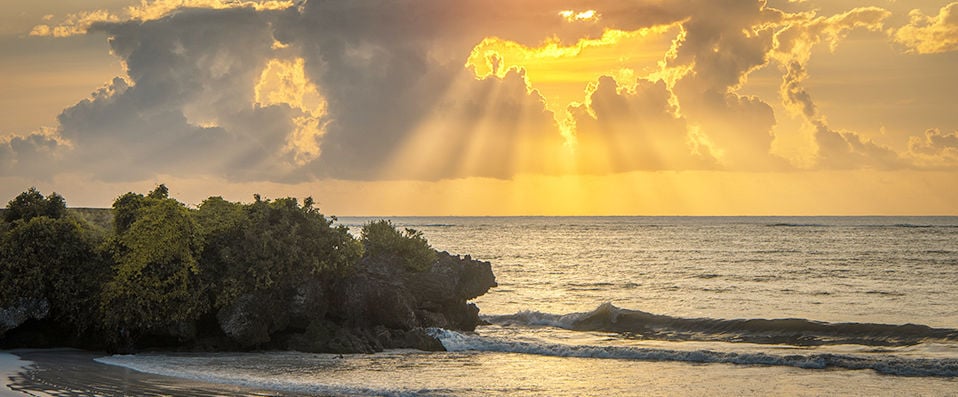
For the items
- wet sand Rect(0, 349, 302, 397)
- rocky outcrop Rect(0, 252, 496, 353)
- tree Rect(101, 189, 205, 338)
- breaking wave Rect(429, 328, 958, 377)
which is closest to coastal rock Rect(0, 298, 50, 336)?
rocky outcrop Rect(0, 252, 496, 353)

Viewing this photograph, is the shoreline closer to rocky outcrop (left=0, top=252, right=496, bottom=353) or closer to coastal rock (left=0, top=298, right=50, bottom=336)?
coastal rock (left=0, top=298, right=50, bottom=336)

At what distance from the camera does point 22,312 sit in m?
28.3

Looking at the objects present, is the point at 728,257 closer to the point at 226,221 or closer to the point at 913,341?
the point at 913,341

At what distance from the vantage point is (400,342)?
30953 millimetres

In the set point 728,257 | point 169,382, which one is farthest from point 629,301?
point 728,257

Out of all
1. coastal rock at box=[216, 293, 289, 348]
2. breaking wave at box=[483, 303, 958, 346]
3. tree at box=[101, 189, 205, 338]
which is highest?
tree at box=[101, 189, 205, 338]

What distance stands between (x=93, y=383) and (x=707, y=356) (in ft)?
57.4

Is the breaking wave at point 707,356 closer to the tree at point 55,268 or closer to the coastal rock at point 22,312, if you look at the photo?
the tree at point 55,268

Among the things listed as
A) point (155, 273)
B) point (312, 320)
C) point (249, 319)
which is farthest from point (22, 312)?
point (312, 320)

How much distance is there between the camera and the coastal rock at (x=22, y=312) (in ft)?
92.1

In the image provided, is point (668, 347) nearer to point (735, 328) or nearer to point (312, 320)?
point (735, 328)

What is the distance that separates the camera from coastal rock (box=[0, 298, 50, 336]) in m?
28.1

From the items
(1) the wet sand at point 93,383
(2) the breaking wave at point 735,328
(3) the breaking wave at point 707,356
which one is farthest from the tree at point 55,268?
(2) the breaking wave at point 735,328

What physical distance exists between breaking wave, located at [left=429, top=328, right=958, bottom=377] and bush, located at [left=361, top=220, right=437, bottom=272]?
3087mm
